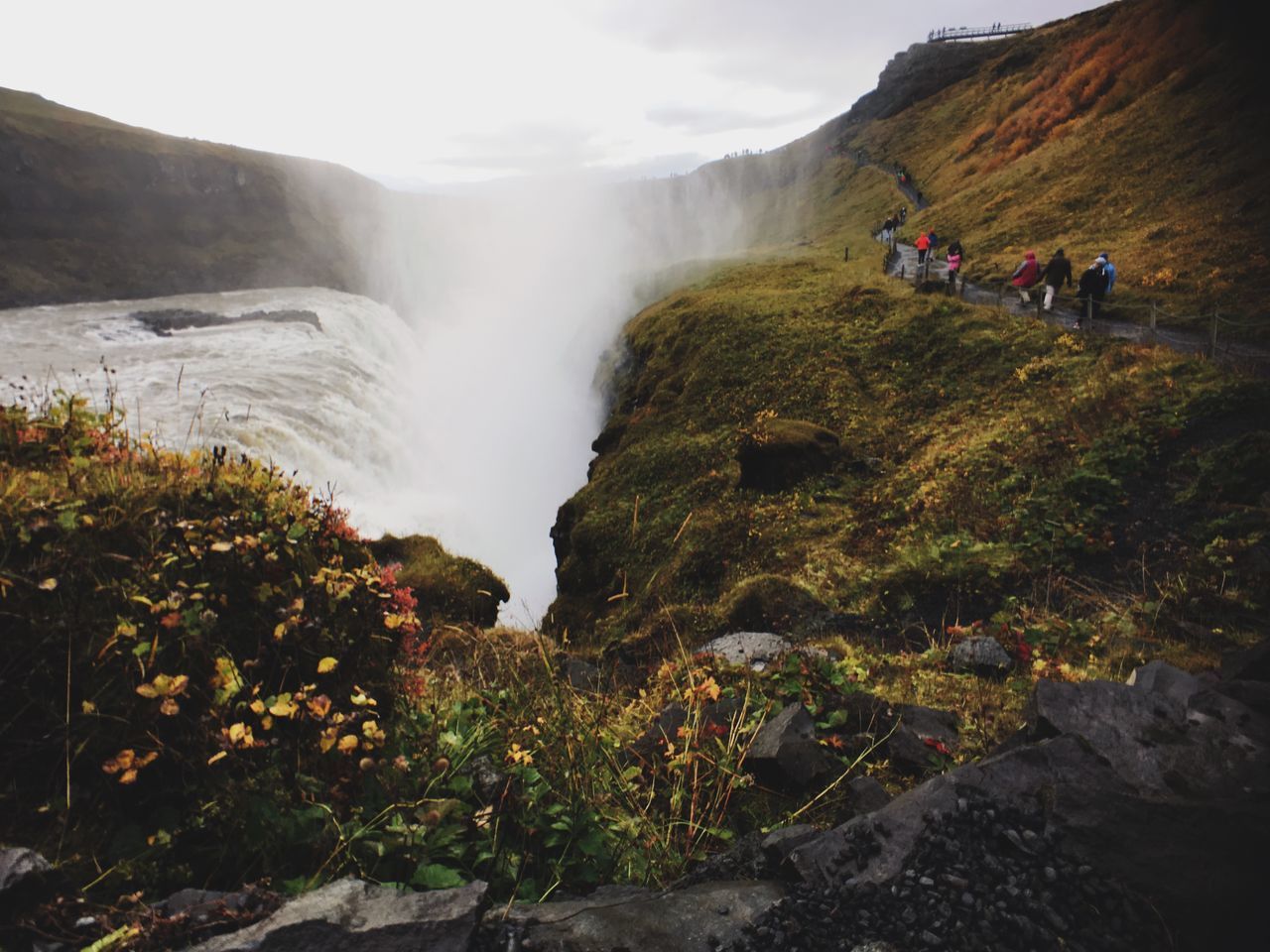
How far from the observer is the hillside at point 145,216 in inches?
2493

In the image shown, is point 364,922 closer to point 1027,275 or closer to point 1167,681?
point 1167,681

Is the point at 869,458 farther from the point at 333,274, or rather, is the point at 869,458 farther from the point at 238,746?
the point at 333,274

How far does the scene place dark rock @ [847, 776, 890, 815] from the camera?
4.16m

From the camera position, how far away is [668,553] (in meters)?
14.6

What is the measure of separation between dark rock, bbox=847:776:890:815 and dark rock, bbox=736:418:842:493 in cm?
1109

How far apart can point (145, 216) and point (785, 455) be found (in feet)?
307

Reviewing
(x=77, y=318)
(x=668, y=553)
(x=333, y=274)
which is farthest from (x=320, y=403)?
(x=333, y=274)

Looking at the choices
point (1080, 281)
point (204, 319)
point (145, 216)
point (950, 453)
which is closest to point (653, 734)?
point (950, 453)

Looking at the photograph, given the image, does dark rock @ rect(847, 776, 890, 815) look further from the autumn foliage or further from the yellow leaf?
the yellow leaf

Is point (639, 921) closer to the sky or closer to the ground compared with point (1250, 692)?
closer to the ground

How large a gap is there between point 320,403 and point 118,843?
1124 inches

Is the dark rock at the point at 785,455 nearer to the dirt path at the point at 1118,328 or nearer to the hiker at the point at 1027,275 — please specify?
the dirt path at the point at 1118,328

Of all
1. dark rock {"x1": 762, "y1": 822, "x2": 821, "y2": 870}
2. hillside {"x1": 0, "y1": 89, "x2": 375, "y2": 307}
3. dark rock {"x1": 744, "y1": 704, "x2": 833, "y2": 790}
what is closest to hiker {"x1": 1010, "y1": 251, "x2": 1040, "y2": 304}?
dark rock {"x1": 744, "y1": 704, "x2": 833, "y2": 790}

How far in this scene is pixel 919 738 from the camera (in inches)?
203
